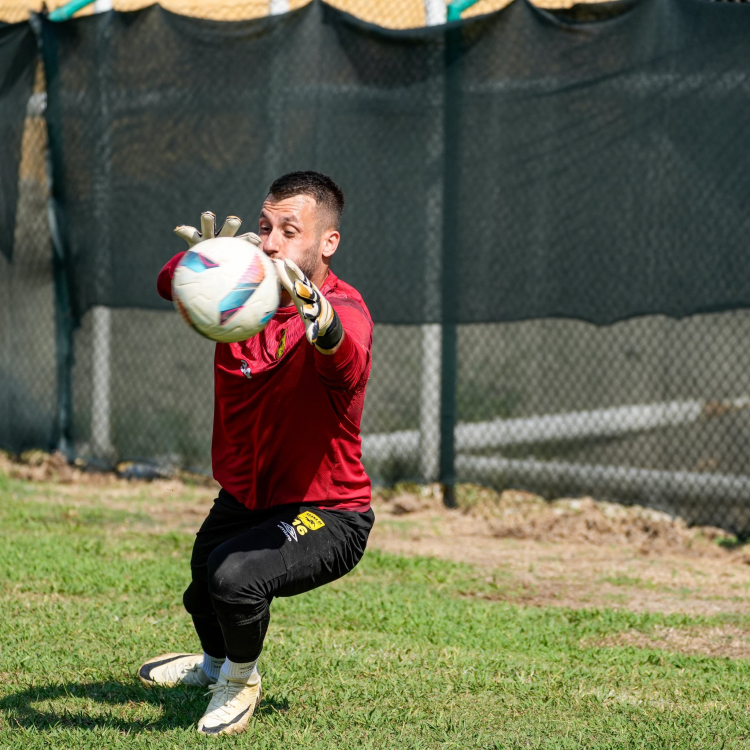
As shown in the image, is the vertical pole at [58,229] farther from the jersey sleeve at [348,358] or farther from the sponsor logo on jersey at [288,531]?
the jersey sleeve at [348,358]

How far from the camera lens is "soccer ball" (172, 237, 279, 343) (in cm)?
278

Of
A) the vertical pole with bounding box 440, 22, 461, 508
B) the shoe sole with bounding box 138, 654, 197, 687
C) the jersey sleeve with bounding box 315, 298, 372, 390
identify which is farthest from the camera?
the vertical pole with bounding box 440, 22, 461, 508

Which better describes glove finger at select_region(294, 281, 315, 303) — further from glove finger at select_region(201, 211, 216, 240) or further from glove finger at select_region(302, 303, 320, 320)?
glove finger at select_region(201, 211, 216, 240)

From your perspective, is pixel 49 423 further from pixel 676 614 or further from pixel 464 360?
pixel 676 614

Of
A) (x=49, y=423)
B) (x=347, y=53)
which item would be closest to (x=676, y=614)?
(x=347, y=53)

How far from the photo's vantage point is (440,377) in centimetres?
673

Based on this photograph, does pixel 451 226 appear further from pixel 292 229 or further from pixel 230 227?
pixel 230 227

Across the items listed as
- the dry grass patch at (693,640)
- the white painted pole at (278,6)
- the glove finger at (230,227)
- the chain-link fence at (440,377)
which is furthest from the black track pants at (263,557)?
the white painted pole at (278,6)

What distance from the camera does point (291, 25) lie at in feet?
22.6

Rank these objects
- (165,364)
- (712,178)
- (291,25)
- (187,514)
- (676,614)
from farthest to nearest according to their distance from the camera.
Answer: (165,364), (291,25), (187,514), (712,178), (676,614)

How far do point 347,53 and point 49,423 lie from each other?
11.7 ft

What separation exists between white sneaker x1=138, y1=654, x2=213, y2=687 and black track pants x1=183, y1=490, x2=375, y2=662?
0.40m

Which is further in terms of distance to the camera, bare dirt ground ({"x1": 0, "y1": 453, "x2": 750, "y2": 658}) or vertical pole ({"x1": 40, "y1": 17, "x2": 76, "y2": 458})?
vertical pole ({"x1": 40, "y1": 17, "x2": 76, "y2": 458})

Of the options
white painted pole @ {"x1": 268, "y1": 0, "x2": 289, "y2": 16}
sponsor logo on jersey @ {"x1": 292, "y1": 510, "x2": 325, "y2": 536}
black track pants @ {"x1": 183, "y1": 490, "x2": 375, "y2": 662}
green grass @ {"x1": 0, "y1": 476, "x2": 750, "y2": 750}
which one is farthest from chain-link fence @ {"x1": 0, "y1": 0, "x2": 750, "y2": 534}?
sponsor logo on jersey @ {"x1": 292, "y1": 510, "x2": 325, "y2": 536}
